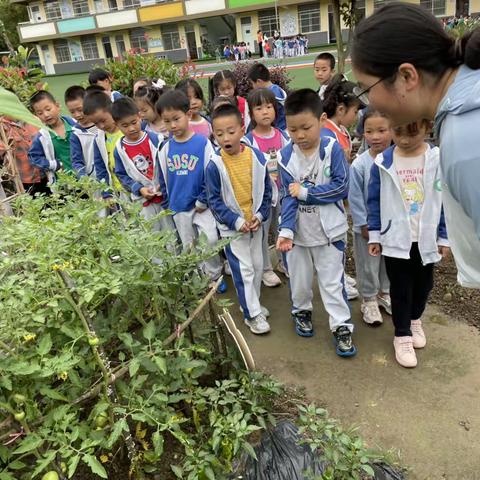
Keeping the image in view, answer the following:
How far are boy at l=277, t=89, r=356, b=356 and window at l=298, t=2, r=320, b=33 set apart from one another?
30661mm

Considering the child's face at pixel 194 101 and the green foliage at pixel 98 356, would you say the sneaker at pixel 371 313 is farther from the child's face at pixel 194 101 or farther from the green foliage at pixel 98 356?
the child's face at pixel 194 101

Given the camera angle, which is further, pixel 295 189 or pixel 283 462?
pixel 295 189

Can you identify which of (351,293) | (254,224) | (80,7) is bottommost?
(351,293)

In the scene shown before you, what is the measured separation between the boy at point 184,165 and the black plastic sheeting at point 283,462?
5.51ft

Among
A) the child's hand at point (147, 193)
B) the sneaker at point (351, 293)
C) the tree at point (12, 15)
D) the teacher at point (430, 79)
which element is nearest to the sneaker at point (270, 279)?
the sneaker at point (351, 293)

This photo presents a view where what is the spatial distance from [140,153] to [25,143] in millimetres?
1499

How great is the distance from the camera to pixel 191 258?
1.90 m

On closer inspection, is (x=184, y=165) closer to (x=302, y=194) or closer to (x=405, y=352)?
(x=302, y=194)

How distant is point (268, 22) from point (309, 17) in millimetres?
3115

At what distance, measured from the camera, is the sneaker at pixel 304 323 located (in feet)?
9.91

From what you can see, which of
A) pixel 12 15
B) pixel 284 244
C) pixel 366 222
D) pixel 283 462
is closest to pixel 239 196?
pixel 284 244

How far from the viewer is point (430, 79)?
122 cm

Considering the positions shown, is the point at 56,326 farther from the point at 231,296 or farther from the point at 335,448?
the point at 231,296

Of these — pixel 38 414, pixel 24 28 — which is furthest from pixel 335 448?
pixel 24 28
